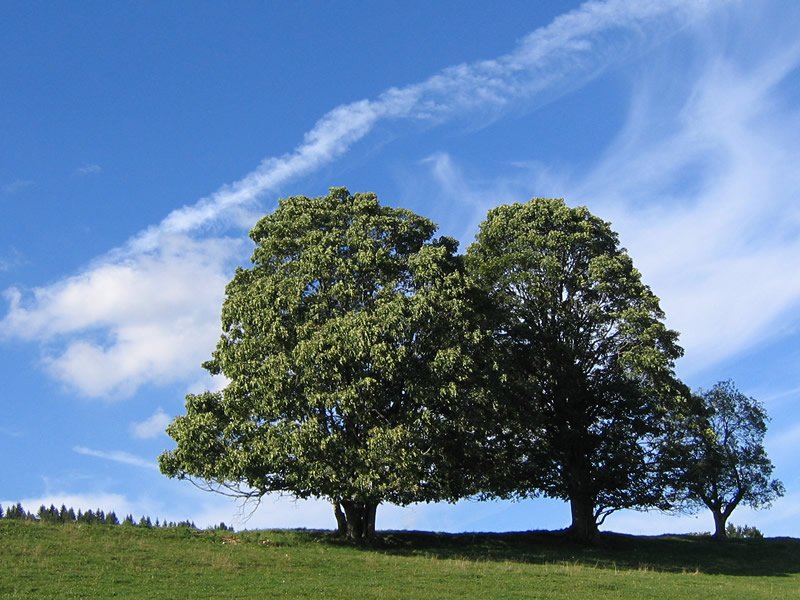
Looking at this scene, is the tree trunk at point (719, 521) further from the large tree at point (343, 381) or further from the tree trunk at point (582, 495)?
the large tree at point (343, 381)

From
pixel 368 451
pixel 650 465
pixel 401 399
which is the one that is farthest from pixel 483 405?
pixel 650 465

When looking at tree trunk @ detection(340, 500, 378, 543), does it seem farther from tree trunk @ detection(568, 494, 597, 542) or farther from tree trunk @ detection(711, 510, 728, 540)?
tree trunk @ detection(711, 510, 728, 540)

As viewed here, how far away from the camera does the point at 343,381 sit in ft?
120

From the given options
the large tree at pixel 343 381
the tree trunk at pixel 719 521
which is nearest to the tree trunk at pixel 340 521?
the large tree at pixel 343 381

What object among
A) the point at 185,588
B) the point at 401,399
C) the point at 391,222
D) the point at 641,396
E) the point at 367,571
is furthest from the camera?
the point at 641,396

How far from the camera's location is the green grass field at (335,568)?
88.8 ft

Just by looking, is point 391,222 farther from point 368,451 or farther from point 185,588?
point 185,588

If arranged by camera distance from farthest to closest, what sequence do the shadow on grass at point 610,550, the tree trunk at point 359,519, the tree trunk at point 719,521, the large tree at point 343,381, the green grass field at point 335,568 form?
the tree trunk at point 719,521, the tree trunk at point 359,519, the shadow on grass at point 610,550, the large tree at point 343,381, the green grass field at point 335,568

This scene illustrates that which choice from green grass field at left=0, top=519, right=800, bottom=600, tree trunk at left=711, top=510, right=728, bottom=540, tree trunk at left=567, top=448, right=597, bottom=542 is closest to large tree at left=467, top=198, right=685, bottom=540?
tree trunk at left=567, top=448, right=597, bottom=542

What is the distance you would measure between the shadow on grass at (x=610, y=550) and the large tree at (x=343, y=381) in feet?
8.84

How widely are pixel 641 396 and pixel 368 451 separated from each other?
60.0 feet

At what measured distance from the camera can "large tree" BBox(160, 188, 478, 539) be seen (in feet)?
117

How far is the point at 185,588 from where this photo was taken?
26.6 metres

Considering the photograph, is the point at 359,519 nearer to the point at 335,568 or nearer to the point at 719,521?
the point at 335,568
